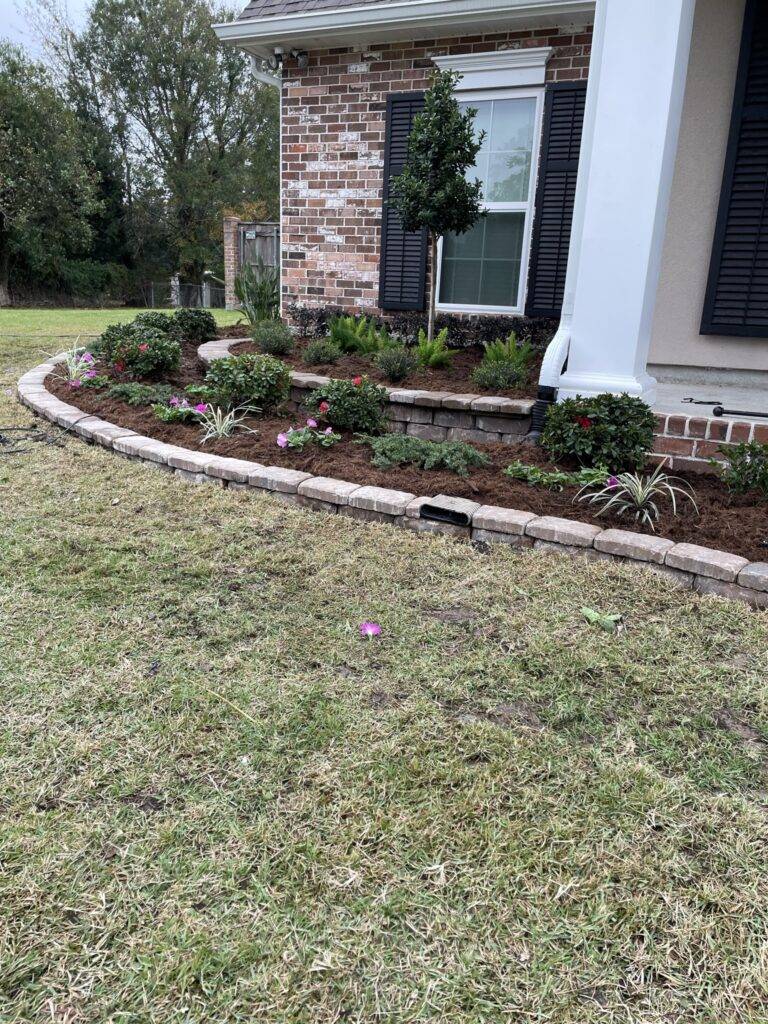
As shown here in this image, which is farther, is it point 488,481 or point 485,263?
point 485,263

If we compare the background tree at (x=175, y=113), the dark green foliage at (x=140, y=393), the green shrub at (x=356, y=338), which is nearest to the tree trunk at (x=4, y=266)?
the background tree at (x=175, y=113)

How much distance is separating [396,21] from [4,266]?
18115mm

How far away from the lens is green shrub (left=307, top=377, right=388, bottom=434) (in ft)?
13.2

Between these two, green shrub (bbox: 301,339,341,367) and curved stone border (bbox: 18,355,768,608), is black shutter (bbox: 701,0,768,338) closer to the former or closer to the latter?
curved stone border (bbox: 18,355,768,608)

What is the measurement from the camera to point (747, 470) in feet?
10.1

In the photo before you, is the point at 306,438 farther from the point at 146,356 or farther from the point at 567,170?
the point at 567,170

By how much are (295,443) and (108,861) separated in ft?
8.66

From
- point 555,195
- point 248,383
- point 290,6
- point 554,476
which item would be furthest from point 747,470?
point 290,6

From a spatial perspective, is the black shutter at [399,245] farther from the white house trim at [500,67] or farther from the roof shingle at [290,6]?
the roof shingle at [290,6]

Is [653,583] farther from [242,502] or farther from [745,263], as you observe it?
[745,263]

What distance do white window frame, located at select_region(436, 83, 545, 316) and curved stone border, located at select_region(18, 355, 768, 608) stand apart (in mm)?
3462

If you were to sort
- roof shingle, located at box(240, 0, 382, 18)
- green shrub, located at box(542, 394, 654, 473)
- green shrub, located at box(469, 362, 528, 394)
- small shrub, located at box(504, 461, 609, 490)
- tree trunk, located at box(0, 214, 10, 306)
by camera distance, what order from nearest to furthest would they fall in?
small shrub, located at box(504, 461, 609, 490) → green shrub, located at box(542, 394, 654, 473) → green shrub, located at box(469, 362, 528, 394) → roof shingle, located at box(240, 0, 382, 18) → tree trunk, located at box(0, 214, 10, 306)

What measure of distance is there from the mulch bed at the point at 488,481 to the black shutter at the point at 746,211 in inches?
54.0

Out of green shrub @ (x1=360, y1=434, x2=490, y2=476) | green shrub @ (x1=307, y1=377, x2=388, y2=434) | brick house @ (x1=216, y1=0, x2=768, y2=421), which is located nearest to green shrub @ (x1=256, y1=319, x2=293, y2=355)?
brick house @ (x1=216, y1=0, x2=768, y2=421)
